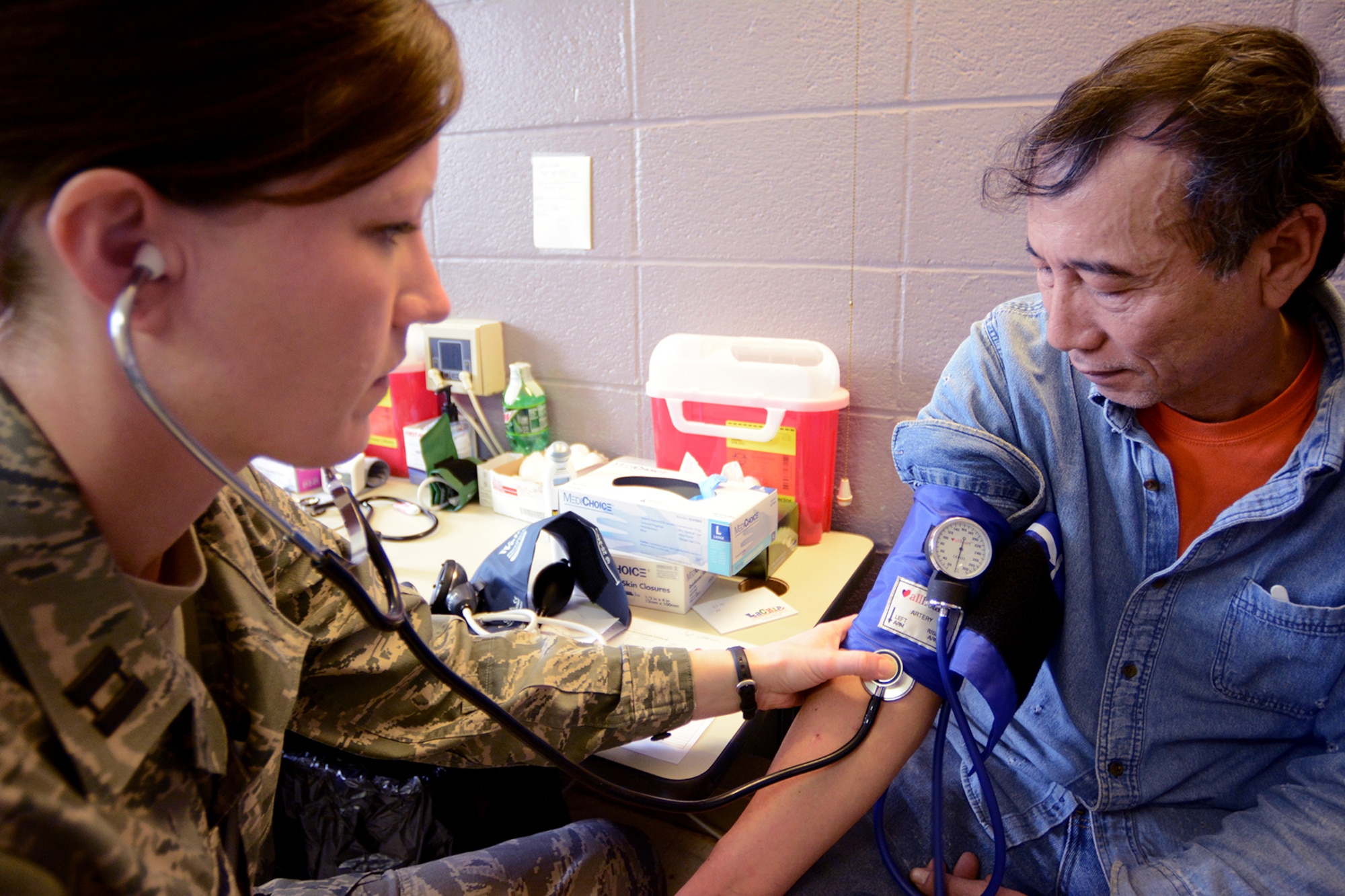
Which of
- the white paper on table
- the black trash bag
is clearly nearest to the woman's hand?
the white paper on table

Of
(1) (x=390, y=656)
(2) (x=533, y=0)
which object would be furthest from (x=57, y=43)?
(2) (x=533, y=0)

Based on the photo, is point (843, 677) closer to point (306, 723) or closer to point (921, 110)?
point (306, 723)

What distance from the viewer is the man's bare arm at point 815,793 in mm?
1007

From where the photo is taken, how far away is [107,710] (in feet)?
1.92

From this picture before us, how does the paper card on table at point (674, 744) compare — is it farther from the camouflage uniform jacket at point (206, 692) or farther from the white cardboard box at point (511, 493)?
the white cardboard box at point (511, 493)

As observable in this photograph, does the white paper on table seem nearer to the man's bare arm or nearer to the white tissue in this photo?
the man's bare arm

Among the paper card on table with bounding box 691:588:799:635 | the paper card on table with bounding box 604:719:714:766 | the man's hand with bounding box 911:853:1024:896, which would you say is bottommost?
the man's hand with bounding box 911:853:1024:896

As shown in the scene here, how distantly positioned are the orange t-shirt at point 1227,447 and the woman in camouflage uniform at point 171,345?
3.21 ft

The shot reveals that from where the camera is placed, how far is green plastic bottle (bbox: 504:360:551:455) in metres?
1.93

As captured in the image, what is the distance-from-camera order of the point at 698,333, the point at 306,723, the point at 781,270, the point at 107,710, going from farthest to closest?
the point at 698,333
the point at 781,270
the point at 306,723
the point at 107,710

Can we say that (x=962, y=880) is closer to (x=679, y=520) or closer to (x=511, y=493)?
(x=679, y=520)

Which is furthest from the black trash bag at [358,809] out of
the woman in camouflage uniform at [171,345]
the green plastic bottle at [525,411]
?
the green plastic bottle at [525,411]

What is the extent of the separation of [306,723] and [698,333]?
3.80 feet

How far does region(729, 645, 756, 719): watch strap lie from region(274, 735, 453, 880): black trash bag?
42 cm
